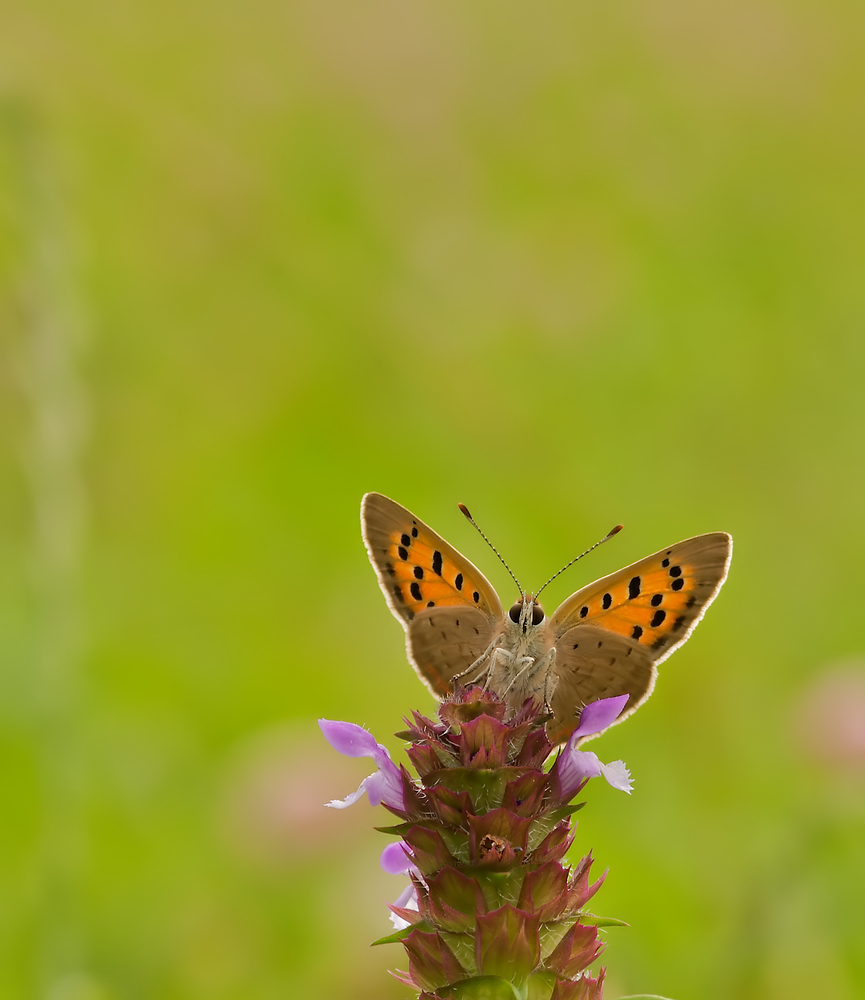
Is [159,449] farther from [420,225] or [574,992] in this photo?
[574,992]

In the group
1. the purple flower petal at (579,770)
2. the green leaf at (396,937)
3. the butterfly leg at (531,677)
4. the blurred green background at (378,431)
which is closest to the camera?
the green leaf at (396,937)

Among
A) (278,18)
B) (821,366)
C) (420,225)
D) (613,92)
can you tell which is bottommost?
(821,366)

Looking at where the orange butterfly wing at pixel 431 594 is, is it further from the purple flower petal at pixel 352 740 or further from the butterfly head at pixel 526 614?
the purple flower petal at pixel 352 740

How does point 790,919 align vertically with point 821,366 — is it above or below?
below

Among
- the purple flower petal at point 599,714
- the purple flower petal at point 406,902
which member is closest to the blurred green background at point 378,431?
the purple flower petal at point 406,902

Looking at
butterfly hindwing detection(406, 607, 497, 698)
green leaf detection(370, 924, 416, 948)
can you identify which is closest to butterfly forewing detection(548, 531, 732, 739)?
butterfly hindwing detection(406, 607, 497, 698)

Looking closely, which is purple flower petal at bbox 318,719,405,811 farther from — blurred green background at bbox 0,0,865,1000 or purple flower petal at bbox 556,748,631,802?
blurred green background at bbox 0,0,865,1000

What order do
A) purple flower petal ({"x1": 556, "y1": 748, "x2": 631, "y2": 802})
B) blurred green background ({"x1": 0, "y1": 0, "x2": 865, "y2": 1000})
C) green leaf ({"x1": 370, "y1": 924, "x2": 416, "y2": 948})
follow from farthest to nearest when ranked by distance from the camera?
1. blurred green background ({"x1": 0, "y1": 0, "x2": 865, "y2": 1000})
2. purple flower petal ({"x1": 556, "y1": 748, "x2": 631, "y2": 802})
3. green leaf ({"x1": 370, "y1": 924, "x2": 416, "y2": 948})

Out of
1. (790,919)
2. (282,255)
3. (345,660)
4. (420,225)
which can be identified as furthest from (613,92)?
(790,919)
